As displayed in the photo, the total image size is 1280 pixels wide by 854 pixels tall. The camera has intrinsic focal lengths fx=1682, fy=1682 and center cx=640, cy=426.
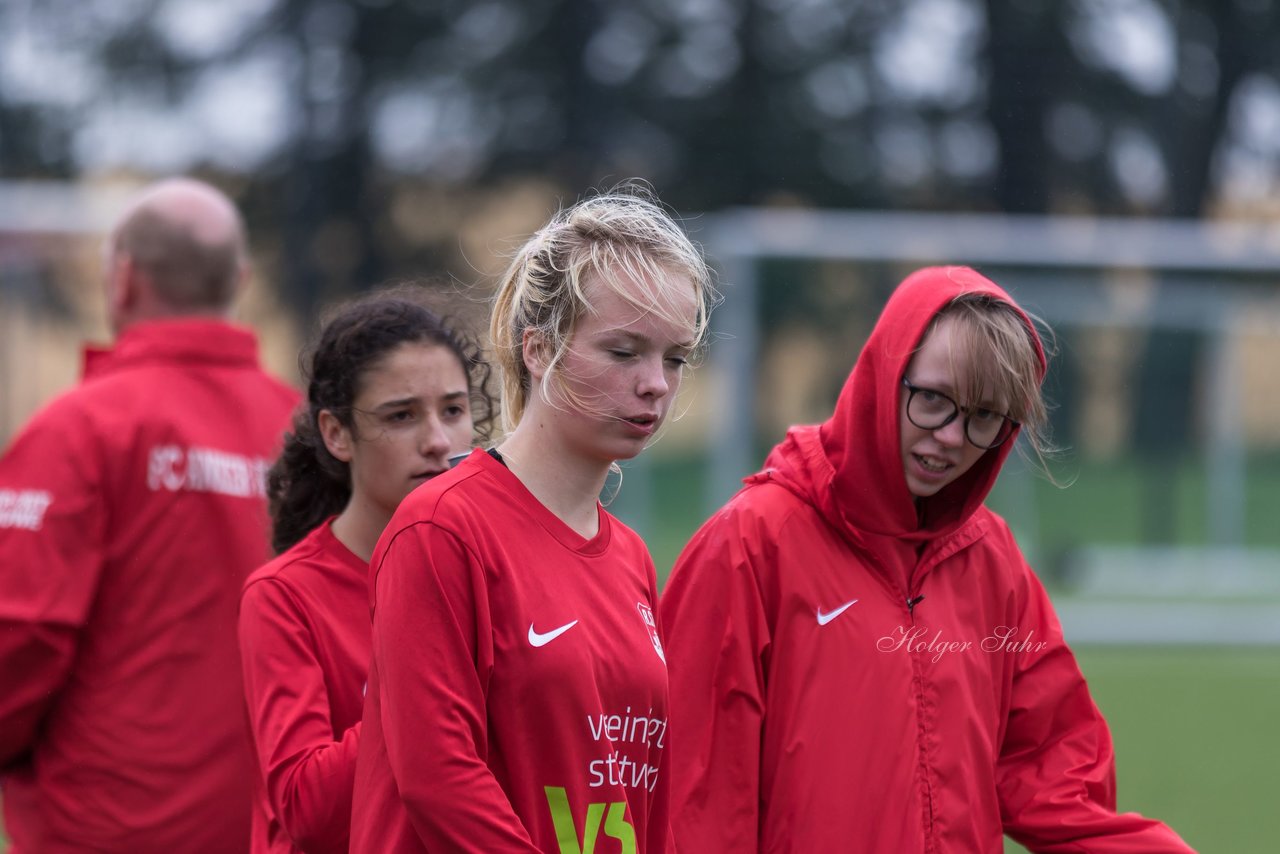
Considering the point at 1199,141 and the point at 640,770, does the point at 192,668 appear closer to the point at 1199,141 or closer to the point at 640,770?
the point at 640,770

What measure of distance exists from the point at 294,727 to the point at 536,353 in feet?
2.14

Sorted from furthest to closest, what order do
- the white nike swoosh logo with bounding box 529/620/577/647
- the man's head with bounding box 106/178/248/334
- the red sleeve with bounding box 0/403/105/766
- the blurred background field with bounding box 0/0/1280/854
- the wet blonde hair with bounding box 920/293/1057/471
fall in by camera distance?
the blurred background field with bounding box 0/0/1280/854, the man's head with bounding box 106/178/248/334, the red sleeve with bounding box 0/403/105/766, the wet blonde hair with bounding box 920/293/1057/471, the white nike swoosh logo with bounding box 529/620/577/647

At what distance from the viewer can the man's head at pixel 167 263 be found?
3.66 m

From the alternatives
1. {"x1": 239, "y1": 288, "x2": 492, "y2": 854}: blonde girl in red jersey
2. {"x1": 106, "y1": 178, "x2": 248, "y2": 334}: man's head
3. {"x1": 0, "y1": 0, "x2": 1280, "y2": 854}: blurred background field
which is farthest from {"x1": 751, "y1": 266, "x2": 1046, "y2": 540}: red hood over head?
{"x1": 0, "y1": 0, "x2": 1280, "y2": 854}: blurred background field

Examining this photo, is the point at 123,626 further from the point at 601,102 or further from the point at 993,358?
the point at 601,102

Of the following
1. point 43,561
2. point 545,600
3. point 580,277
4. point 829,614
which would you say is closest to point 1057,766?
point 829,614

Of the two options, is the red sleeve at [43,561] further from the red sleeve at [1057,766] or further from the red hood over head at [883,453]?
the red sleeve at [1057,766]

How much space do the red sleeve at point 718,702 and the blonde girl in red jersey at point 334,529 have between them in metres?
0.48

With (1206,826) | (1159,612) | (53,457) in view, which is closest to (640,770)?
A: (53,457)

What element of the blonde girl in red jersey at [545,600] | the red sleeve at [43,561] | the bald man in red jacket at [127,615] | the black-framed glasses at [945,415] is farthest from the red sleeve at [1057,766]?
the red sleeve at [43,561]

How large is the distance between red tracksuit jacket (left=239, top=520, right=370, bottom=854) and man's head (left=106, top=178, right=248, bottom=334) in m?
1.10

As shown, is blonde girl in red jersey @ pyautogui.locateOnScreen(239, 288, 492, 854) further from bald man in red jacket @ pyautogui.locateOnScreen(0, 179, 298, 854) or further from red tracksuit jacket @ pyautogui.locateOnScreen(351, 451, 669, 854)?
bald man in red jacket @ pyautogui.locateOnScreen(0, 179, 298, 854)

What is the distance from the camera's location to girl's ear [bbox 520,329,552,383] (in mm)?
2348

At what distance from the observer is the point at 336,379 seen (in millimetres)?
2805
